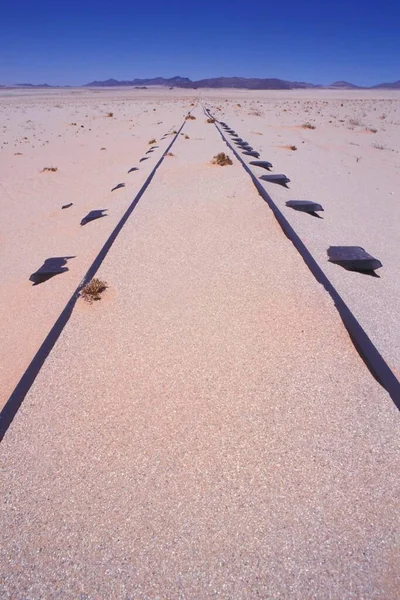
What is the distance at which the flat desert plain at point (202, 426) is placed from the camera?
6.71 ft

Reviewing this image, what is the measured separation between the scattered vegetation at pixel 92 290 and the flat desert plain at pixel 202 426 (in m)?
0.08

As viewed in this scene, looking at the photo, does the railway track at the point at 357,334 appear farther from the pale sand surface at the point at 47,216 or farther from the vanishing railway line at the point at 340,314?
the pale sand surface at the point at 47,216

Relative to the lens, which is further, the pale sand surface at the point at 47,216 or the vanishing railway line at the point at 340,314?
the pale sand surface at the point at 47,216

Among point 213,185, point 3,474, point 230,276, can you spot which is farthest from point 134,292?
point 213,185

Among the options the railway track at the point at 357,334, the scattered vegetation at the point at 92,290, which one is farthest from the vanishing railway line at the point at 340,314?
the scattered vegetation at the point at 92,290

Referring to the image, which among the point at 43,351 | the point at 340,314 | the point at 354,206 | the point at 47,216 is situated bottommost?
the point at 47,216

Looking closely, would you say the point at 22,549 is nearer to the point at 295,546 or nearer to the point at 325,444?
the point at 295,546

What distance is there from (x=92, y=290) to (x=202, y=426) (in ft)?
7.24

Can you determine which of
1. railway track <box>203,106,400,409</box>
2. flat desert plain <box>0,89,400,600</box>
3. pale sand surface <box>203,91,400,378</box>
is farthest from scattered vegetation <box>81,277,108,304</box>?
pale sand surface <box>203,91,400,378</box>

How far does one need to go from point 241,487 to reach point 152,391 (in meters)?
0.99

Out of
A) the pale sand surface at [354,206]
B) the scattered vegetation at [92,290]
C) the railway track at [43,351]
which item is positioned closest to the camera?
the railway track at [43,351]

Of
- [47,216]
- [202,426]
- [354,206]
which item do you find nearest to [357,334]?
[202,426]

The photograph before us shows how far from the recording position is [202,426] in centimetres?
279

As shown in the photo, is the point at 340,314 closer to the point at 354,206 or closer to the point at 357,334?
the point at 357,334
